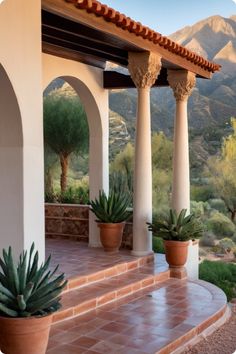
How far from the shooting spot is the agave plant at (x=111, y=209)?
9609mm

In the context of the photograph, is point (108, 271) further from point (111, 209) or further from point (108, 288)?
point (111, 209)

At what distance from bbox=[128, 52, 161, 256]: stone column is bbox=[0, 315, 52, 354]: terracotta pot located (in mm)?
4619

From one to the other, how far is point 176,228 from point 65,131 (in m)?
9.34

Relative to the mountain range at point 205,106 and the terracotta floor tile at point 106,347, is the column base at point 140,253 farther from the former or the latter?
the mountain range at point 205,106

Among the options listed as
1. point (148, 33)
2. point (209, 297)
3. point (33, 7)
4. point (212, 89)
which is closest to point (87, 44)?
point (148, 33)

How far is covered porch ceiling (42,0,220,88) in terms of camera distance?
22.2ft

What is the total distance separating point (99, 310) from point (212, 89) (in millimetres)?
34458

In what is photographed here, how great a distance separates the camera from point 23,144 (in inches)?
234

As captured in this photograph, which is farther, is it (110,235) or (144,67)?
(110,235)

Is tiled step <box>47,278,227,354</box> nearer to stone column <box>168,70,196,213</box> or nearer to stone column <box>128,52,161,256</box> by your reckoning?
stone column <box>128,52,161,256</box>

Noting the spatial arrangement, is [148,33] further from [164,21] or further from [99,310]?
[164,21]

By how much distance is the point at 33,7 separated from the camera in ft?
19.6

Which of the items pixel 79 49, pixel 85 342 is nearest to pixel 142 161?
pixel 79 49

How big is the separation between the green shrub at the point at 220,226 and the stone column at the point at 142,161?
15.9 meters
